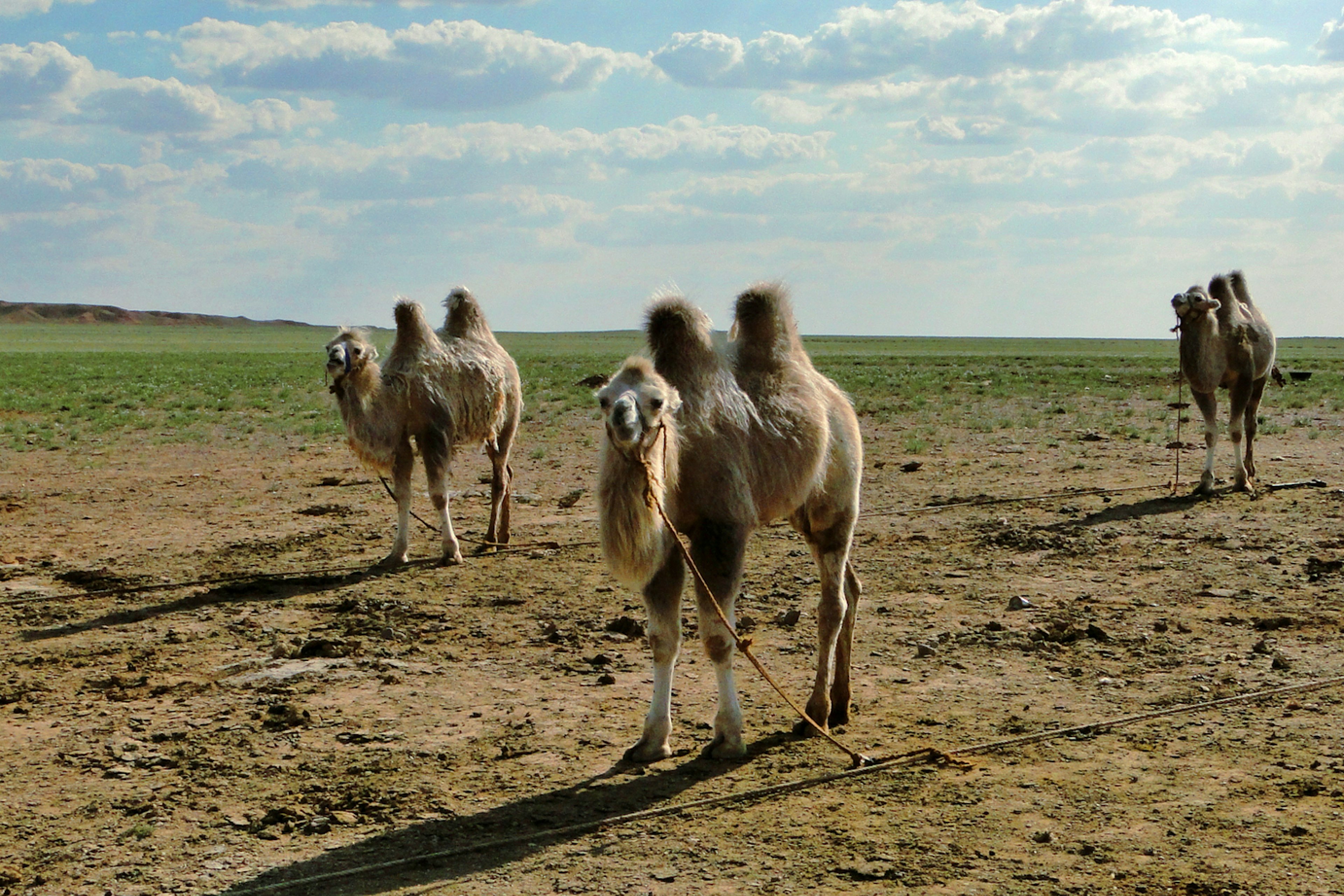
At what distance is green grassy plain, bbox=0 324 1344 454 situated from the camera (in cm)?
2389

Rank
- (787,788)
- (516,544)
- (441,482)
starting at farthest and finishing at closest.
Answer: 1. (516,544)
2. (441,482)
3. (787,788)

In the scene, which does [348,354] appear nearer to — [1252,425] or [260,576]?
[260,576]

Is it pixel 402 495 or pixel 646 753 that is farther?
pixel 402 495

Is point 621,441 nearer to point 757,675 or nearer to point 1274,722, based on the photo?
point 757,675

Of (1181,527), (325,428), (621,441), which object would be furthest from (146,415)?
(621,441)

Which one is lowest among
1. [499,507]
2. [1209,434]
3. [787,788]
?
[787,788]

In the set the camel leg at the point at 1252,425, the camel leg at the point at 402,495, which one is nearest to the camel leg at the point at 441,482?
the camel leg at the point at 402,495

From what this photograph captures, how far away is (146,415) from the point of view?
90.9 feet

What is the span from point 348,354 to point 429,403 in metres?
1.04

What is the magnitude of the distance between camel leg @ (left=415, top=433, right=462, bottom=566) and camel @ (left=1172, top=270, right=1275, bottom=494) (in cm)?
887

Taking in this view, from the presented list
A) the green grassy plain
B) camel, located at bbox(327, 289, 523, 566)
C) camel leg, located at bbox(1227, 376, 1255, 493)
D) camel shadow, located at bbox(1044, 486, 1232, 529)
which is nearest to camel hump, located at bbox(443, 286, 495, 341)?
camel, located at bbox(327, 289, 523, 566)

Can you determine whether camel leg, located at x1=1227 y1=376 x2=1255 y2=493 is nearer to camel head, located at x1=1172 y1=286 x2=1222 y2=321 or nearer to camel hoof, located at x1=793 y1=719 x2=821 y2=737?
camel head, located at x1=1172 y1=286 x2=1222 y2=321

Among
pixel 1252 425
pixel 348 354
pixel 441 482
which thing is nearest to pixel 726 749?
pixel 441 482

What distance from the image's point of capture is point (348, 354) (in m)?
10.9
